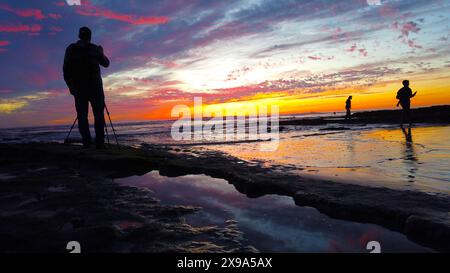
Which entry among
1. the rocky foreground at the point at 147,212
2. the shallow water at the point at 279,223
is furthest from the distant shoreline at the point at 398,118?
the shallow water at the point at 279,223

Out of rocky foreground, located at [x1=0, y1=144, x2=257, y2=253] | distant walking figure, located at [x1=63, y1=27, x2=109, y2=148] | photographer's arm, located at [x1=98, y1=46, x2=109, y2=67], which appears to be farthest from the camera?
photographer's arm, located at [x1=98, y1=46, x2=109, y2=67]

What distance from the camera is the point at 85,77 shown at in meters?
8.41

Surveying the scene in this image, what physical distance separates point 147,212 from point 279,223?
4.73ft

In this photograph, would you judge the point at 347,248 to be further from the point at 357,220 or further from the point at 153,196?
the point at 153,196

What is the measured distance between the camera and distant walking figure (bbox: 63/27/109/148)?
809cm

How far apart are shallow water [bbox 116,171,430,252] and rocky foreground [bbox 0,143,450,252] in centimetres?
16

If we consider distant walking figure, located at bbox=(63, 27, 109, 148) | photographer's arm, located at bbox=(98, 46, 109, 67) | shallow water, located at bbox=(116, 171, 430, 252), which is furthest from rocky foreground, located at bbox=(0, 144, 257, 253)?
photographer's arm, located at bbox=(98, 46, 109, 67)

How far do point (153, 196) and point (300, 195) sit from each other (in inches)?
78.0

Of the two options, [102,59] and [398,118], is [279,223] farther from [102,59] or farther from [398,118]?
[398,118]

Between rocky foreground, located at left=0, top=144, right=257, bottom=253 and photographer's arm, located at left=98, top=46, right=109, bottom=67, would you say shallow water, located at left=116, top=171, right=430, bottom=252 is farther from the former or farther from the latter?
photographer's arm, located at left=98, top=46, right=109, bottom=67

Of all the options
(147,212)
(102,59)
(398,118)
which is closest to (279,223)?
(147,212)

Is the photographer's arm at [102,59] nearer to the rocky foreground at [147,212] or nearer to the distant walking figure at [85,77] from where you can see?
the distant walking figure at [85,77]

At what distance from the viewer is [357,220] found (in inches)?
122

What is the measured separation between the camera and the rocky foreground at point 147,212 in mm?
2512
